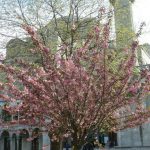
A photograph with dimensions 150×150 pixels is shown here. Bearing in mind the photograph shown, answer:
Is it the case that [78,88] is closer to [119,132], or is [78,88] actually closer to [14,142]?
[119,132]

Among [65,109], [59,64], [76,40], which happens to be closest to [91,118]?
[65,109]

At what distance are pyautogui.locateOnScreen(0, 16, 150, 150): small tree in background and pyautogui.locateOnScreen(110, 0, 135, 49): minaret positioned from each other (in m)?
7.68

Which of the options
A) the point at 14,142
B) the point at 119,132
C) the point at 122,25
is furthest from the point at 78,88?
the point at 14,142

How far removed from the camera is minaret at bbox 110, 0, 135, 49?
20125 mm

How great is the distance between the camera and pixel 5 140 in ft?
148

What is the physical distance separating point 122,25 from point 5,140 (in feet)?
88.0

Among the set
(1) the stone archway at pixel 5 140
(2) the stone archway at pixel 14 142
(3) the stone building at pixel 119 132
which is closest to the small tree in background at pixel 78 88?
(3) the stone building at pixel 119 132

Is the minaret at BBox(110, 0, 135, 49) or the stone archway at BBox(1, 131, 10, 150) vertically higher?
the minaret at BBox(110, 0, 135, 49)

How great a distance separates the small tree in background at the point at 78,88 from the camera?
33.8 feet

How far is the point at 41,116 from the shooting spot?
35.9ft

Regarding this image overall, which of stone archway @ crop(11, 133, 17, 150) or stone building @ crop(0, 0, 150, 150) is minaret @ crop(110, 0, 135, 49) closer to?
stone building @ crop(0, 0, 150, 150)

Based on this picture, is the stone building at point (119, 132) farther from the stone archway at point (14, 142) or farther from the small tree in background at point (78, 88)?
the small tree in background at point (78, 88)

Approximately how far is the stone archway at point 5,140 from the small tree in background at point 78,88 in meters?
34.3

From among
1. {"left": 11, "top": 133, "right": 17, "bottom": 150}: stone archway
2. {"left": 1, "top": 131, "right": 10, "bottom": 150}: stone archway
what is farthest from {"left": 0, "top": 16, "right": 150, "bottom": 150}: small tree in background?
{"left": 1, "top": 131, "right": 10, "bottom": 150}: stone archway
